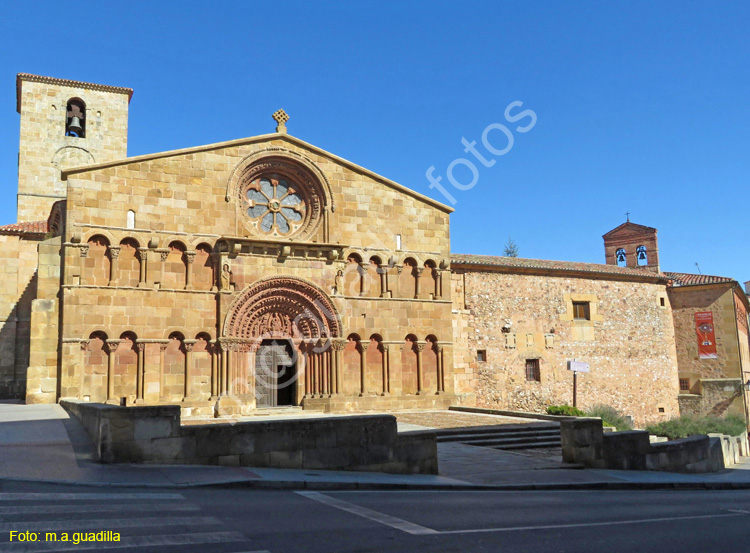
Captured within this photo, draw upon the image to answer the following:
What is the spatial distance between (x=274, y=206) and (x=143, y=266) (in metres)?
4.93

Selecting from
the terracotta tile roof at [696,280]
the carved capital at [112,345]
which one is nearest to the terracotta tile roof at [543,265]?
the terracotta tile roof at [696,280]

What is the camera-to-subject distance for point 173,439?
A: 10156mm

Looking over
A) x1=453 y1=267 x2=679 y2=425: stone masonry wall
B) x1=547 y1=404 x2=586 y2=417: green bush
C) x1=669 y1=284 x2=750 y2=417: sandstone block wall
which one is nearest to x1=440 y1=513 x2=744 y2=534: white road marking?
x1=547 y1=404 x2=586 y2=417: green bush

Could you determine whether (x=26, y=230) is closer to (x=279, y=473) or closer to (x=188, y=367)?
(x=188, y=367)

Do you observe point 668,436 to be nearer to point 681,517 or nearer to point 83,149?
point 681,517

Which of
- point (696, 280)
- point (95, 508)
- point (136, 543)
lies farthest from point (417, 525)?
point (696, 280)

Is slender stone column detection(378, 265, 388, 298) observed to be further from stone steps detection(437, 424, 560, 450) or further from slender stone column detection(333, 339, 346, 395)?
stone steps detection(437, 424, 560, 450)

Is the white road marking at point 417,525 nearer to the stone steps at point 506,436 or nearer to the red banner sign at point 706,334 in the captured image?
the stone steps at point 506,436

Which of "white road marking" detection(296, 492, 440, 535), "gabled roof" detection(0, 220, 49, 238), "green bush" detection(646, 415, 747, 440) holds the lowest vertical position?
"green bush" detection(646, 415, 747, 440)

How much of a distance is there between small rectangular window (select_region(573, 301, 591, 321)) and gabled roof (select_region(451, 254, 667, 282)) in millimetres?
1400

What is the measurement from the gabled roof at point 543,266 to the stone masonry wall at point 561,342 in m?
0.37

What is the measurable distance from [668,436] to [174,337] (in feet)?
61.6

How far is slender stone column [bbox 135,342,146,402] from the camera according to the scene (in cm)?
1914

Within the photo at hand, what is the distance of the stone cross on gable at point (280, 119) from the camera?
73.3ft
